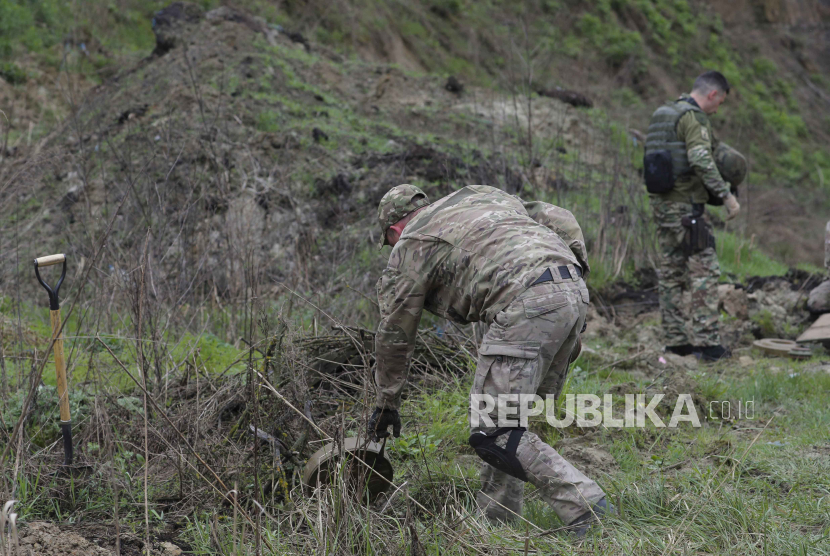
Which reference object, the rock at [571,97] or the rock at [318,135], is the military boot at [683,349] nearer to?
the rock at [318,135]

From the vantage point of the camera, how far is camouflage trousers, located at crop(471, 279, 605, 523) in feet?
8.93

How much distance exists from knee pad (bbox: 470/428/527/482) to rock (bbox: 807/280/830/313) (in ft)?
14.7

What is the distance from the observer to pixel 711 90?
217 inches

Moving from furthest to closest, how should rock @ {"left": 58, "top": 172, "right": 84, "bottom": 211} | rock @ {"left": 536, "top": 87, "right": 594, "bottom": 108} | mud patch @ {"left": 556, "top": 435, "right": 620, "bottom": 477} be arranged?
rock @ {"left": 536, "top": 87, "right": 594, "bottom": 108}
rock @ {"left": 58, "top": 172, "right": 84, "bottom": 211}
mud patch @ {"left": 556, "top": 435, "right": 620, "bottom": 477}

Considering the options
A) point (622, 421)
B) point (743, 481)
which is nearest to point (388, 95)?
point (622, 421)

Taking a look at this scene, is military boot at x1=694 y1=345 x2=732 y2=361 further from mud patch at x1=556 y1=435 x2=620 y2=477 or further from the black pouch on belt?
mud patch at x1=556 y1=435 x2=620 y2=477

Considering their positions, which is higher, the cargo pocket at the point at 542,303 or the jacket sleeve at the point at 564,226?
the jacket sleeve at the point at 564,226

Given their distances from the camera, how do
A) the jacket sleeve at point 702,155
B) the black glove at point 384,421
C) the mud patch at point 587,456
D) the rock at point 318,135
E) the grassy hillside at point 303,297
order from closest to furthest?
the grassy hillside at point 303,297 < the black glove at point 384,421 < the mud patch at point 587,456 < the jacket sleeve at point 702,155 < the rock at point 318,135

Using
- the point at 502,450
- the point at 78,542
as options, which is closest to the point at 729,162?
the point at 502,450

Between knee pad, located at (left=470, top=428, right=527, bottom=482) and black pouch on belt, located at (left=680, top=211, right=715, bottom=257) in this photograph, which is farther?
black pouch on belt, located at (left=680, top=211, right=715, bottom=257)

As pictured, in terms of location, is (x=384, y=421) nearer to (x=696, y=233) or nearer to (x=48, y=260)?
(x=48, y=260)

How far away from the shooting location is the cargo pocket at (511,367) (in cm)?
272

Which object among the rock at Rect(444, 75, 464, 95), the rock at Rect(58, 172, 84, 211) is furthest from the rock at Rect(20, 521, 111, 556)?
the rock at Rect(444, 75, 464, 95)

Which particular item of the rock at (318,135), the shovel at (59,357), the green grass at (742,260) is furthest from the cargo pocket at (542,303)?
the rock at (318,135)
